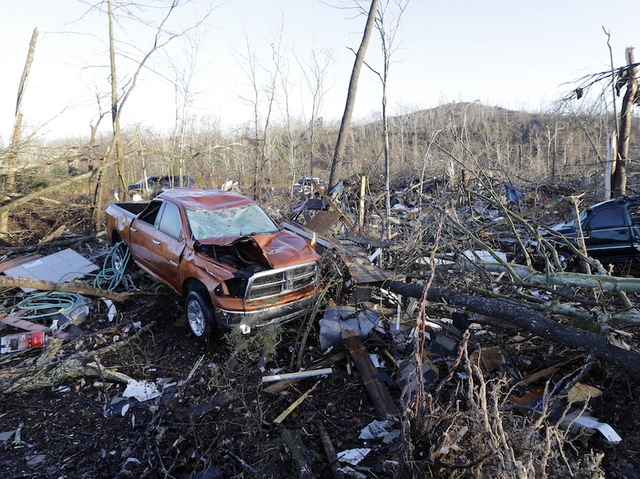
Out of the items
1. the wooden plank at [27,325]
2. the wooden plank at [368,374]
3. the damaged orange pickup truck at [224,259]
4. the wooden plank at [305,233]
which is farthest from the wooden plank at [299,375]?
the wooden plank at [27,325]

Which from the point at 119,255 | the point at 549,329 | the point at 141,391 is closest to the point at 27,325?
the point at 119,255

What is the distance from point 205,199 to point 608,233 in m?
7.84

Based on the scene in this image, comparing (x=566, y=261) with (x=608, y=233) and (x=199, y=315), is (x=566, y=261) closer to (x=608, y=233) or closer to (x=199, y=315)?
(x=608, y=233)

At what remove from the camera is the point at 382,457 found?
10.0 feet

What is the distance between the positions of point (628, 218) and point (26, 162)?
43.7 feet

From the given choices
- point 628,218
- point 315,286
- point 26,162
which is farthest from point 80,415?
point 628,218

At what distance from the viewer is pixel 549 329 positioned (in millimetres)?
3455

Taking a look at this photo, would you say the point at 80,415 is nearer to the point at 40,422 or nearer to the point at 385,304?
the point at 40,422

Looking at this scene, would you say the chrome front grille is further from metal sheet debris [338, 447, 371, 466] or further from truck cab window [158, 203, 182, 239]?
metal sheet debris [338, 447, 371, 466]

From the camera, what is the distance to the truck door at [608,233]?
23.1 feet

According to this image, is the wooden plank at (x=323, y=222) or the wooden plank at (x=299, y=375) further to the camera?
the wooden plank at (x=323, y=222)

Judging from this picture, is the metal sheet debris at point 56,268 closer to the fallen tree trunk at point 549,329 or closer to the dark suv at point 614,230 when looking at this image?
the fallen tree trunk at point 549,329

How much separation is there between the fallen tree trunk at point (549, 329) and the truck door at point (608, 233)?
15.4ft

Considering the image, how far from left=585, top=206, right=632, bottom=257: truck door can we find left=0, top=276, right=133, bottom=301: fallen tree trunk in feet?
29.0
